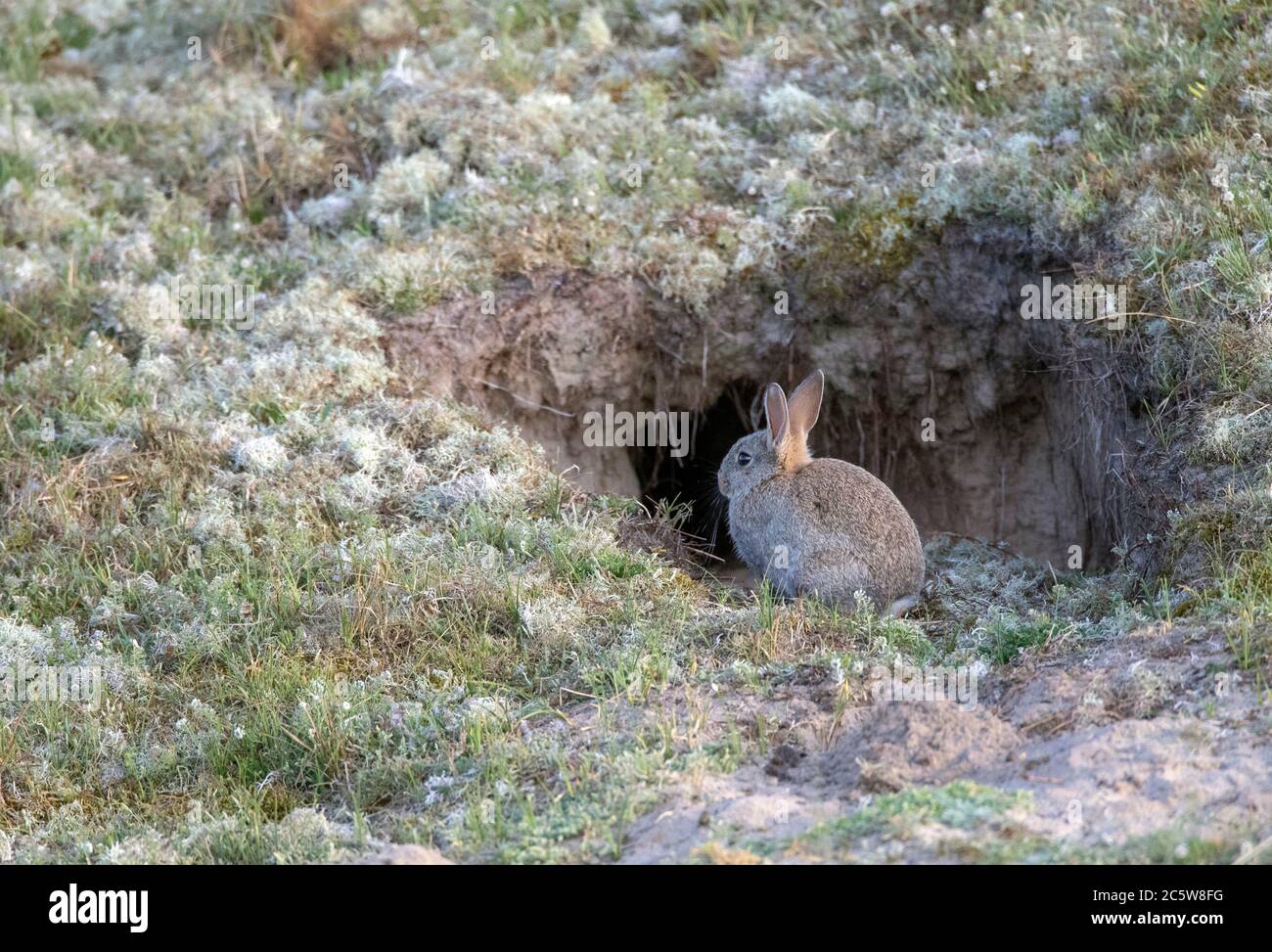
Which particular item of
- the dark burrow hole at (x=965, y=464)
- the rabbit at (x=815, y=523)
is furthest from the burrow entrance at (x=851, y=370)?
the rabbit at (x=815, y=523)

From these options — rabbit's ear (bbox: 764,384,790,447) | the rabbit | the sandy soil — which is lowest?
the sandy soil

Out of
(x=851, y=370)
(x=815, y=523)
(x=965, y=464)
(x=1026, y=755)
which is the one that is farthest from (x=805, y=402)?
(x=1026, y=755)

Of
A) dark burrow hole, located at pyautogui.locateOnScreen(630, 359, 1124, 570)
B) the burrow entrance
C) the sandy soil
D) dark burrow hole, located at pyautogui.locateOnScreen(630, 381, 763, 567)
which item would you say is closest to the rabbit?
dark burrow hole, located at pyautogui.locateOnScreen(630, 359, 1124, 570)

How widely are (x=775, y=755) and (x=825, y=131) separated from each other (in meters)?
5.97

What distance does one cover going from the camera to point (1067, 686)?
589 centimetres

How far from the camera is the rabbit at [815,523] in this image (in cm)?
775

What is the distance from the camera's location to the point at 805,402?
8.41 meters

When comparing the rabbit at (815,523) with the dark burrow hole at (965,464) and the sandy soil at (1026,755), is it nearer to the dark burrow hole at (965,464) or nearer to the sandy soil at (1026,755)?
the dark burrow hole at (965,464)

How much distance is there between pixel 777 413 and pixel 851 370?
190cm

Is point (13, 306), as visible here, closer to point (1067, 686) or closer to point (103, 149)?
point (103, 149)

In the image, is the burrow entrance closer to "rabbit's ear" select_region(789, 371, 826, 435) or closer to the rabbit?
the rabbit

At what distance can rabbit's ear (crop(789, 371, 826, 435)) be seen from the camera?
27.4ft

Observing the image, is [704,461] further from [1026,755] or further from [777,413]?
[1026,755]
